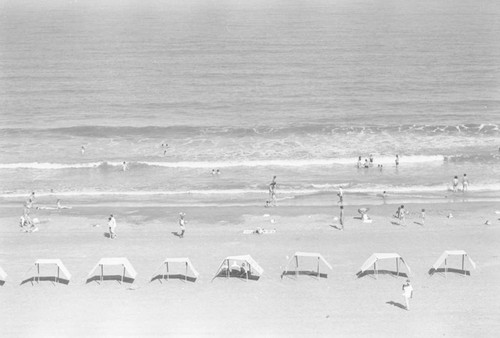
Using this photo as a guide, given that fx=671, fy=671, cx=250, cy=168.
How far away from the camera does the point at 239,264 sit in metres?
28.1

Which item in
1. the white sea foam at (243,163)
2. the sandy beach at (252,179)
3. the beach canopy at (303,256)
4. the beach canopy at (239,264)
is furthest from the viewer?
the white sea foam at (243,163)

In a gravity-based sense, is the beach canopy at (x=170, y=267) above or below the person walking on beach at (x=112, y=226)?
below

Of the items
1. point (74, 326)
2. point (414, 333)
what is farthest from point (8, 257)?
point (414, 333)

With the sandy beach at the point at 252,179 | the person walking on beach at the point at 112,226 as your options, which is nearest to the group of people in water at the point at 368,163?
the sandy beach at the point at 252,179

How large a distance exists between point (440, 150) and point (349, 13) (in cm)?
12080

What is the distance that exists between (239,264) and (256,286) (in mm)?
1651

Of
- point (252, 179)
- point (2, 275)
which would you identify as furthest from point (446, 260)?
point (252, 179)

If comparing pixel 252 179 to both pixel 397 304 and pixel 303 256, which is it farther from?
pixel 397 304

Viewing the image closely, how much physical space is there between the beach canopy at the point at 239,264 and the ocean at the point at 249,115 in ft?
45.7

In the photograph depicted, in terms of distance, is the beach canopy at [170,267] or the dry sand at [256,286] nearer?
the dry sand at [256,286]

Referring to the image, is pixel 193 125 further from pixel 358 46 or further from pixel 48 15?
pixel 48 15

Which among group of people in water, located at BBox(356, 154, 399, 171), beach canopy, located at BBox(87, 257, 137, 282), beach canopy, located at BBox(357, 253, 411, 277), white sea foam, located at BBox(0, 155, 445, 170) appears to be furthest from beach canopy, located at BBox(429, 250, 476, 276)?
white sea foam, located at BBox(0, 155, 445, 170)

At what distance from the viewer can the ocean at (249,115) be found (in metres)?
47.3

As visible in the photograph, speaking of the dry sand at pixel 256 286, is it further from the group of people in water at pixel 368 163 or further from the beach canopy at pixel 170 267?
the group of people in water at pixel 368 163
